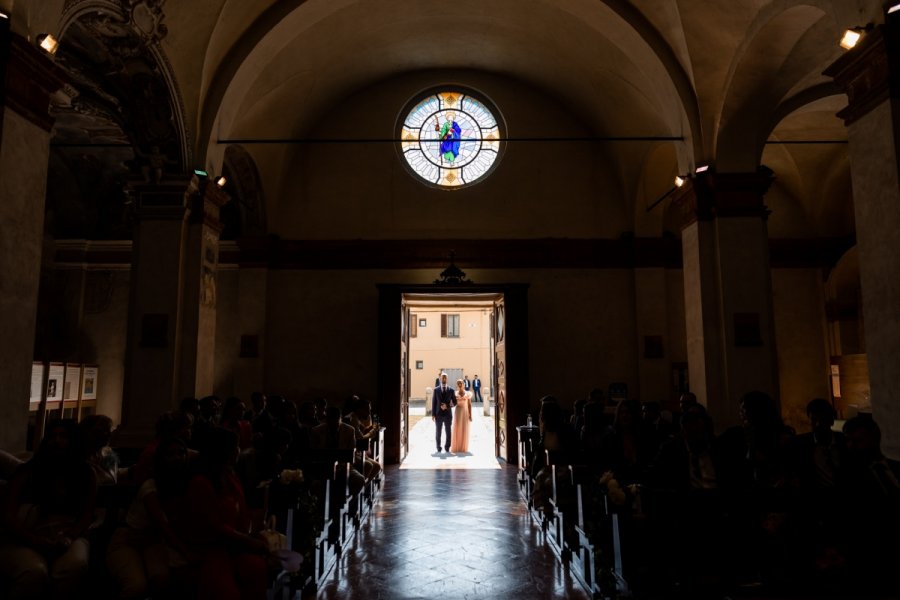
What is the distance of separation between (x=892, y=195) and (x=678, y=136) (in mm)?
4258

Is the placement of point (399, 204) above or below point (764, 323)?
above

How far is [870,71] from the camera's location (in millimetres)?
4875

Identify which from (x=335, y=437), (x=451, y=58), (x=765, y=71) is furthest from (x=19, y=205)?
(x=451, y=58)

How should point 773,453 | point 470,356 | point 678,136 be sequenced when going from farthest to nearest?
point 470,356 < point 678,136 < point 773,453

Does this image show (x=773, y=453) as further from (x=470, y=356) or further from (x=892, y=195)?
(x=470, y=356)

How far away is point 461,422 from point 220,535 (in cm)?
1023

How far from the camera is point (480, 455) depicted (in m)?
12.8

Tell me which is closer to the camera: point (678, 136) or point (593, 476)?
point (593, 476)

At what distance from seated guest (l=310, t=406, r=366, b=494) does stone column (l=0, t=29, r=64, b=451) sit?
8.82 feet

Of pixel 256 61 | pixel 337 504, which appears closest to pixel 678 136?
pixel 256 61

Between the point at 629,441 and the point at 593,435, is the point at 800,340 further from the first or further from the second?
the point at 629,441

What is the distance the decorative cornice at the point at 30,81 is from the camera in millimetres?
4633

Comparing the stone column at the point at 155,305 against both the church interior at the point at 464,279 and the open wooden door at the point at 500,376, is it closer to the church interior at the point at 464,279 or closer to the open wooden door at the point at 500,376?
the church interior at the point at 464,279

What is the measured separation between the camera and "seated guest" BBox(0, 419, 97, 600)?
324 cm
